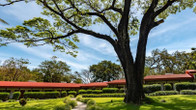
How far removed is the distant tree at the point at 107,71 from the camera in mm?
48781

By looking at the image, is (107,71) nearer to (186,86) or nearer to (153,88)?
(153,88)

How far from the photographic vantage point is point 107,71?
1907 inches

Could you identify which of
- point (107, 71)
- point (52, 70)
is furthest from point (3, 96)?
point (107, 71)

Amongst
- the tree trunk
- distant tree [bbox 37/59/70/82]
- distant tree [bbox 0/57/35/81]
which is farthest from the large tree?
distant tree [bbox 37/59/70/82]

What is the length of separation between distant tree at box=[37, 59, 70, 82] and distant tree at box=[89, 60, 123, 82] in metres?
13.3

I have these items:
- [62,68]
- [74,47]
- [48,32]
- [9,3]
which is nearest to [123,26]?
[74,47]

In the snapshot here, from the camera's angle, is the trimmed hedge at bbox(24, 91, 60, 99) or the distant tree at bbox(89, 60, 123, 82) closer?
the trimmed hedge at bbox(24, 91, 60, 99)

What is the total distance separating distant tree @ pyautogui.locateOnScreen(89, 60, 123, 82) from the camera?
4878 cm

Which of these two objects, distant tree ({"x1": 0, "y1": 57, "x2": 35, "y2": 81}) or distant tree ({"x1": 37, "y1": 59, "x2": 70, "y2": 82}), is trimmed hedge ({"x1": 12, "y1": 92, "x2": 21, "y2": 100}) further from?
distant tree ({"x1": 37, "y1": 59, "x2": 70, "y2": 82})

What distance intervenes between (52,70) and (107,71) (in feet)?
64.3

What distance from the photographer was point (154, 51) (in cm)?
3569

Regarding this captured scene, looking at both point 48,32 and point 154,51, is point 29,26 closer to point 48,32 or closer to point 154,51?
point 48,32

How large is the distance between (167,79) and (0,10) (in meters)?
24.2

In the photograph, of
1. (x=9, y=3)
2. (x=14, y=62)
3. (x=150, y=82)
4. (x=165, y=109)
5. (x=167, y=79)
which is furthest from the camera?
(x=14, y=62)
